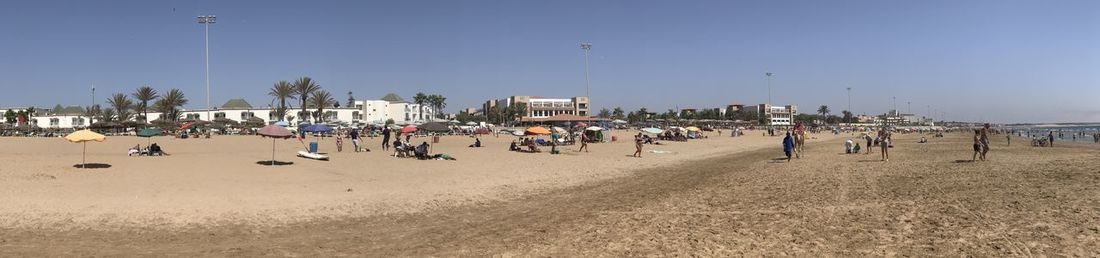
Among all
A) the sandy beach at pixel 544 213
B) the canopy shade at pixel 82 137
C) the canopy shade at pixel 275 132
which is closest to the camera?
the sandy beach at pixel 544 213

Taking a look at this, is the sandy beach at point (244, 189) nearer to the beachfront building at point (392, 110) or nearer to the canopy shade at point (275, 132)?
the canopy shade at point (275, 132)

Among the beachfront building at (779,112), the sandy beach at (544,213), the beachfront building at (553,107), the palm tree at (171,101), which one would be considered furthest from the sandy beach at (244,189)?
the beachfront building at (779,112)

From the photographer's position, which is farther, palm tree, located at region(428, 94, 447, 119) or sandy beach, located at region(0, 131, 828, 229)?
palm tree, located at region(428, 94, 447, 119)

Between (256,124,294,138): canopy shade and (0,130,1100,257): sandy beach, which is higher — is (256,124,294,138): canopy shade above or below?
above

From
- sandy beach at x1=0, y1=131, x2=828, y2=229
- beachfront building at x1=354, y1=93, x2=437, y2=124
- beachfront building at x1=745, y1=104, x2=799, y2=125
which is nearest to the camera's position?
sandy beach at x1=0, y1=131, x2=828, y2=229

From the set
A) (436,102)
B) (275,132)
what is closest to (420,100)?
(436,102)

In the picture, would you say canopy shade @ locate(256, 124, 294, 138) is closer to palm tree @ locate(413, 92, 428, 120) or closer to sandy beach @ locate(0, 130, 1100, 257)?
sandy beach @ locate(0, 130, 1100, 257)

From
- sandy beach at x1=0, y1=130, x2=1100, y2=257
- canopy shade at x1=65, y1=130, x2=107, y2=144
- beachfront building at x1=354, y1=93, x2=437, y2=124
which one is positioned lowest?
sandy beach at x1=0, y1=130, x2=1100, y2=257

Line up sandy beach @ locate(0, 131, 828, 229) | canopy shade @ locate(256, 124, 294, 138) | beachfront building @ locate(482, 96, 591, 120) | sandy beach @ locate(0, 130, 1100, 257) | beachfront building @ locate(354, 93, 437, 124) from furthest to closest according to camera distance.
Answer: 1. beachfront building @ locate(482, 96, 591, 120)
2. beachfront building @ locate(354, 93, 437, 124)
3. canopy shade @ locate(256, 124, 294, 138)
4. sandy beach @ locate(0, 131, 828, 229)
5. sandy beach @ locate(0, 130, 1100, 257)

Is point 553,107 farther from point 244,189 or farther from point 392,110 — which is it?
point 244,189

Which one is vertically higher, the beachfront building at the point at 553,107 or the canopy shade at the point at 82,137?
the beachfront building at the point at 553,107

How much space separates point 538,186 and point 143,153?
16017mm

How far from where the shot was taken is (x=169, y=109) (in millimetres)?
80688

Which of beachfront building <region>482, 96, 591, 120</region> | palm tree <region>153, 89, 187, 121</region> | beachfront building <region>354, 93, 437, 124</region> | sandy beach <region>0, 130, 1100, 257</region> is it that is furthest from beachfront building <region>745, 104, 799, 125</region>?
sandy beach <region>0, 130, 1100, 257</region>
